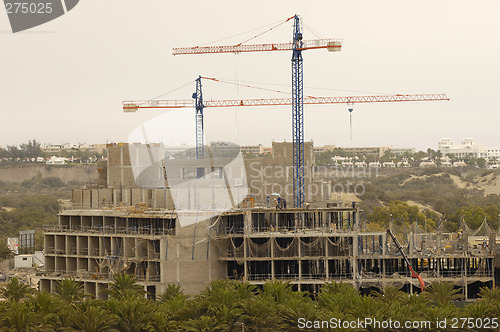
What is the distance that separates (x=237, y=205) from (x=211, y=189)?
3573 mm

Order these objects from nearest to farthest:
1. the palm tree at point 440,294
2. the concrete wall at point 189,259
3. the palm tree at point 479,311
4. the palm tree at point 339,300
Answer: the palm tree at point 479,311 < the palm tree at point 339,300 < the palm tree at point 440,294 < the concrete wall at point 189,259

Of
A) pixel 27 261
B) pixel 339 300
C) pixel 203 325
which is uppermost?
pixel 339 300

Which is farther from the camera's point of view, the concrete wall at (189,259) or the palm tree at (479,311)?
the concrete wall at (189,259)

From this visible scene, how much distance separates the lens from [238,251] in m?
75.2

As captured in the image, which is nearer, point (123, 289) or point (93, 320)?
point (93, 320)

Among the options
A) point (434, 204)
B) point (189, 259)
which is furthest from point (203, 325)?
point (434, 204)

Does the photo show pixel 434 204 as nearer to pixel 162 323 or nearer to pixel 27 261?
pixel 27 261

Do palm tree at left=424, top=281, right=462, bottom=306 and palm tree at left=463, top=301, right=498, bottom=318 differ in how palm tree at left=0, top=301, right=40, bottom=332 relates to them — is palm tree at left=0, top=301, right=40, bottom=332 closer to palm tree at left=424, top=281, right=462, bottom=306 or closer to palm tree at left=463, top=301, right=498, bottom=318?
palm tree at left=463, top=301, right=498, bottom=318

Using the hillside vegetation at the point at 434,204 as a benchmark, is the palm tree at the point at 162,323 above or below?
below

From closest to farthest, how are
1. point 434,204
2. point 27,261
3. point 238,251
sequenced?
point 238,251, point 27,261, point 434,204

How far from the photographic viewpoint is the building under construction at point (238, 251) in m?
73.9

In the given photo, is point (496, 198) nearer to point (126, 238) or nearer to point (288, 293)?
point (126, 238)

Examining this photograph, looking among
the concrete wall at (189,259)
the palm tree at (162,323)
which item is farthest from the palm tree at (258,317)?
the concrete wall at (189,259)

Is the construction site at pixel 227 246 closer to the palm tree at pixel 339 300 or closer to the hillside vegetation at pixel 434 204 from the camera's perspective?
the palm tree at pixel 339 300
